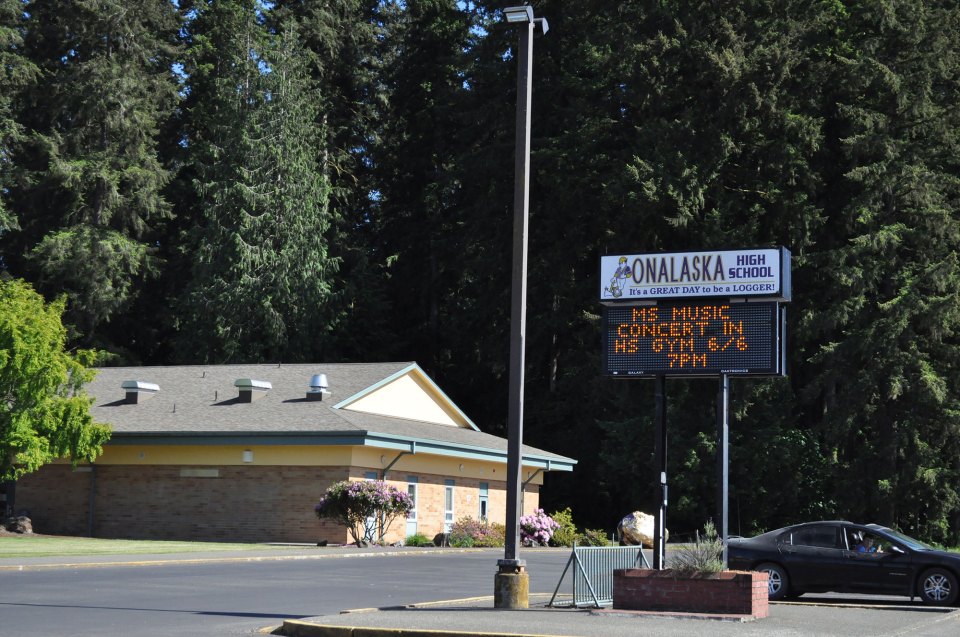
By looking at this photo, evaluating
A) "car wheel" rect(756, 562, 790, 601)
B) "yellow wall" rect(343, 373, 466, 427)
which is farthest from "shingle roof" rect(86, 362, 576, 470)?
"car wheel" rect(756, 562, 790, 601)

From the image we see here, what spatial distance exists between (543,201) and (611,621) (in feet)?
145

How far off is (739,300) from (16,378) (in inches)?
971

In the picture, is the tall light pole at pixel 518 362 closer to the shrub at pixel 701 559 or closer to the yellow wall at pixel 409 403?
the shrub at pixel 701 559

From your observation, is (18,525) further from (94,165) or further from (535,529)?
(94,165)

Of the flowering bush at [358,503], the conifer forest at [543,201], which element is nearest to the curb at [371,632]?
the flowering bush at [358,503]

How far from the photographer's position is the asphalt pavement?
47.0ft

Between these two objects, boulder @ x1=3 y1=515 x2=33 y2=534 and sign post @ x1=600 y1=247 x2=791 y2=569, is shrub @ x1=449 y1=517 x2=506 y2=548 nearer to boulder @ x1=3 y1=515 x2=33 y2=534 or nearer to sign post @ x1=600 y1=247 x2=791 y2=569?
boulder @ x1=3 y1=515 x2=33 y2=534

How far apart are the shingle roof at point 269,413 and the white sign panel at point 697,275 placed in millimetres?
16826

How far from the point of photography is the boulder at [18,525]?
1540 inches

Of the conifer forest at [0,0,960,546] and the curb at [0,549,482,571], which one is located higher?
the conifer forest at [0,0,960,546]

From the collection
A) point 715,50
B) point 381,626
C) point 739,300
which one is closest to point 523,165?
point 739,300

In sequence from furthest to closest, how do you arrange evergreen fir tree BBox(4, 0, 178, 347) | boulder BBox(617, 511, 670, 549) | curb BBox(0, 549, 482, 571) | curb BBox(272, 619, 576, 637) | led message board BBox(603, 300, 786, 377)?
evergreen fir tree BBox(4, 0, 178, 347), boulder BBox(617, 511, 670, 549), curb BBox(0, 549, 482, 571), led message board BBox(603, 300, 786, 377), curb BBox(272, 619, 576, 637)

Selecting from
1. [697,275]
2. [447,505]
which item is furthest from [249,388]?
[697,275]

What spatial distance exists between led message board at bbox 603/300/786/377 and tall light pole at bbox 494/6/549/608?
205cm
